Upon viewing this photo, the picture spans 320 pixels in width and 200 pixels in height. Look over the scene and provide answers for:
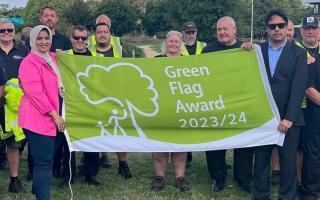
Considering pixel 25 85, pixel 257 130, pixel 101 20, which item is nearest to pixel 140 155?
pixel 101 20

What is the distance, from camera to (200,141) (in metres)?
6.40

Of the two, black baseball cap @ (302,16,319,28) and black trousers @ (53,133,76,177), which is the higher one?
black baseball cap @ (302,16,319,28)

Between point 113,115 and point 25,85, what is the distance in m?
1.37

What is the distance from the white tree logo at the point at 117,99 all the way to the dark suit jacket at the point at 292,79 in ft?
5.04

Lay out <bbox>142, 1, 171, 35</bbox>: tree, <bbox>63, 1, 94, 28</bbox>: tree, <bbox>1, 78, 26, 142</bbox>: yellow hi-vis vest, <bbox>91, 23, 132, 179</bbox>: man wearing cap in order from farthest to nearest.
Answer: <bbox>142, 1, 171, 35</bbox>: tree, <bbox>63, 1, 94, 28</bbox>: tree, <bbox>91, 23, 132, 179</bbox>: man wearing cap, <bbox>1, 78, 26, 142</bbox>: yellow hi-vis vest

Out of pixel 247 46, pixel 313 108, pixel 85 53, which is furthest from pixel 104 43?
pixel 313 108

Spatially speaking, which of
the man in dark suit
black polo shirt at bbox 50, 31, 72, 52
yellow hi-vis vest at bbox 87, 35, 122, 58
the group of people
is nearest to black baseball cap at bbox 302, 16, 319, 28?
the group of people

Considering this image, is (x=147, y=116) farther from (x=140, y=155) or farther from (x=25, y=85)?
(x=140, y=155)

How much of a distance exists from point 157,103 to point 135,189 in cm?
128

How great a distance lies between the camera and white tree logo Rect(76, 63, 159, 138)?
6402 millimetres

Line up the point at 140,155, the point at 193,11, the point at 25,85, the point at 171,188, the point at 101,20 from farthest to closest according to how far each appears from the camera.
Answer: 1. the point at 193,11
2. the point at 140,155
3. the point at 101,20
4. the point at 171,188
5. the point at 25,85

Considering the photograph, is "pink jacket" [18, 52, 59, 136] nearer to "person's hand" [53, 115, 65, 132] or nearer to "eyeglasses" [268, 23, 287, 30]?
"person's hand" [53, 115, 65, 132]

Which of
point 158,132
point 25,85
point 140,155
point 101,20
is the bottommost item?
point 140,155

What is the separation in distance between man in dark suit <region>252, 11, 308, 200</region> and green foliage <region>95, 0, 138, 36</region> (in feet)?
156
